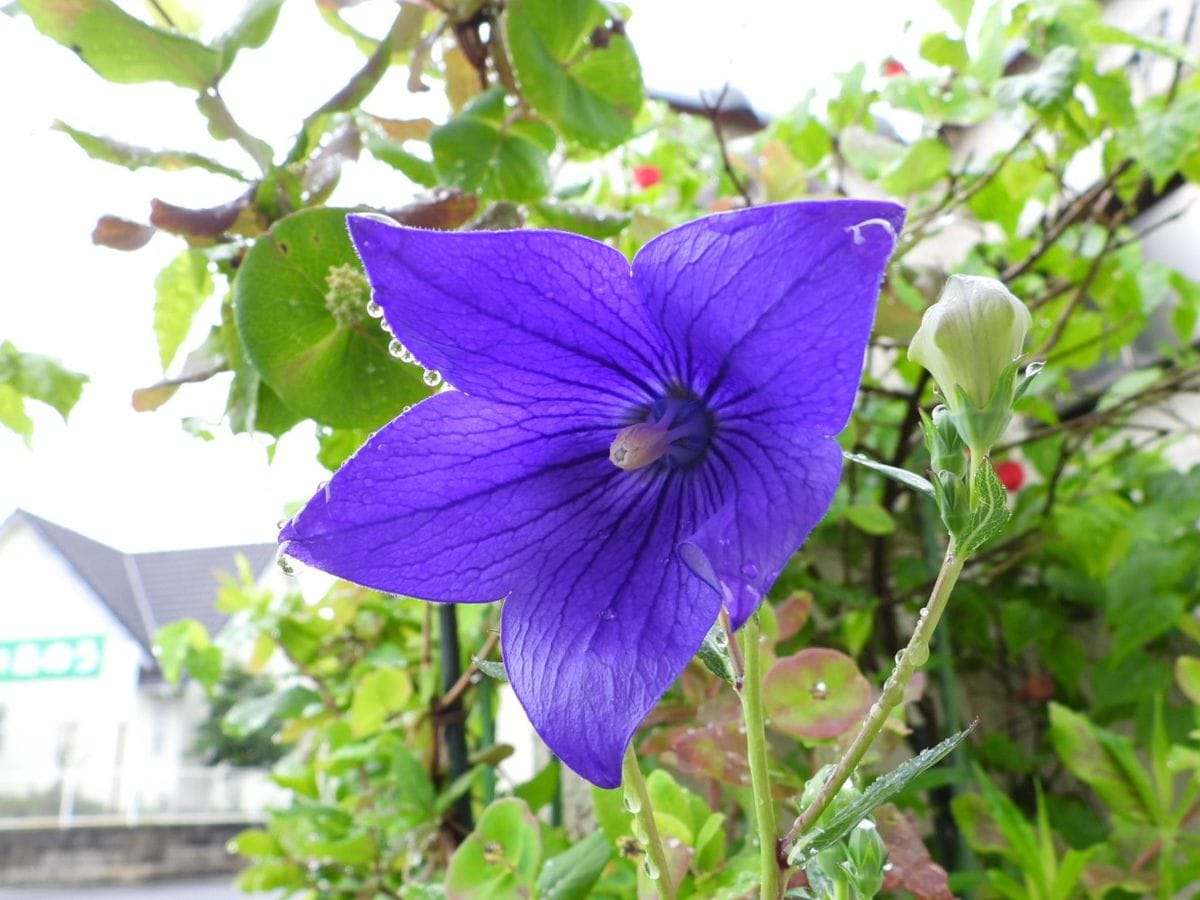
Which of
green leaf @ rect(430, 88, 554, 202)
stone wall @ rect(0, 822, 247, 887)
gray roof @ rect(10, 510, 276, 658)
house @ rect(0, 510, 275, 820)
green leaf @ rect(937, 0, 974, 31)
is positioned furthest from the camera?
Answer: stone wall @ rect(0, 822, 247, 887)

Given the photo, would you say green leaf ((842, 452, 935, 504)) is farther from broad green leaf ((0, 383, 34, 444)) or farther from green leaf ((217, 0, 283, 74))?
broad green leaf ((0, 383, 34, 444))

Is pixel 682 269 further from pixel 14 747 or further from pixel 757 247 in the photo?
pixel 14 747

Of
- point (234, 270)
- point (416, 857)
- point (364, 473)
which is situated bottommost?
point (416, 857)

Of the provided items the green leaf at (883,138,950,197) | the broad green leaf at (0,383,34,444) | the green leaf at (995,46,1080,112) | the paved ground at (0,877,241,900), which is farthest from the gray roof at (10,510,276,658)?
the green leaf at (995,46,1080,112)

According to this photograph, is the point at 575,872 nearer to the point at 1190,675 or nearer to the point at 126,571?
the point at 1190,675

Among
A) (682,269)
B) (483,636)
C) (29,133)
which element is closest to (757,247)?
(682,269)

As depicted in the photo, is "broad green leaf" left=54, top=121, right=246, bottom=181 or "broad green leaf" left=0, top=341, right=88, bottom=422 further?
"broad green leaf" left=0, top=341, right=88, bottom=422

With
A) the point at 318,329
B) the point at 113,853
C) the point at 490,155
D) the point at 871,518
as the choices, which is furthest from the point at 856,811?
the point at 113,853
